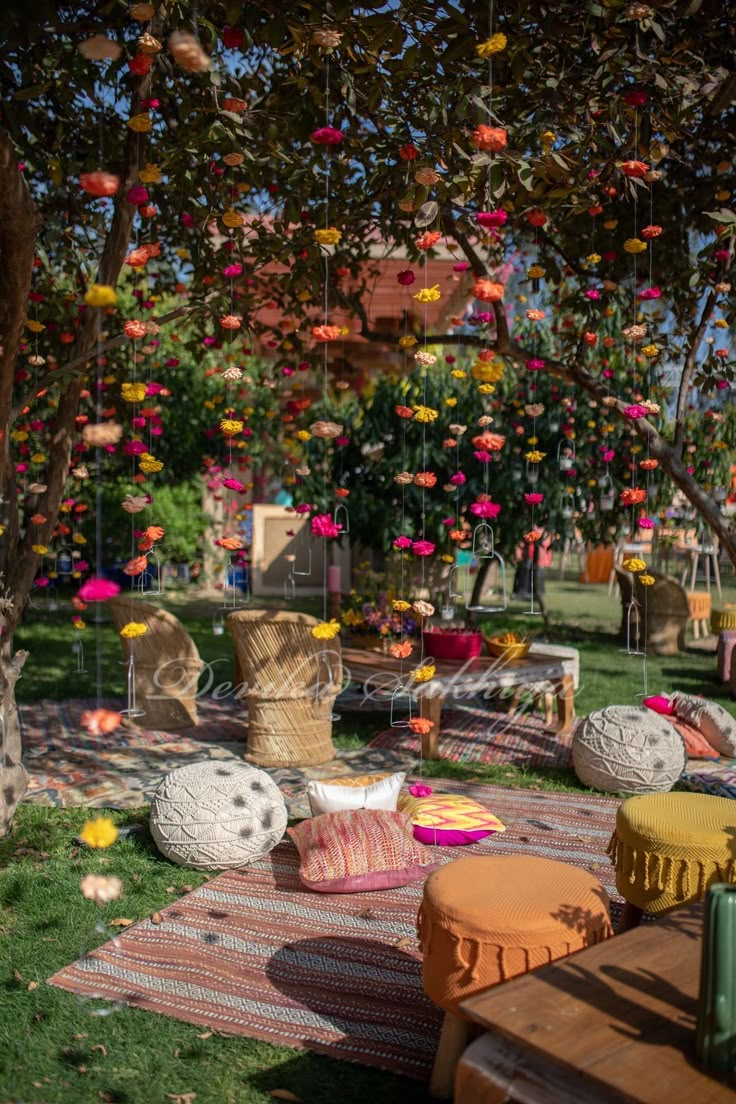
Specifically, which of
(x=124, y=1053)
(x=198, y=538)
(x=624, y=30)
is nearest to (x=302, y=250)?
(x=624, y=30)

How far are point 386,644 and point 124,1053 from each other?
14.9 ft

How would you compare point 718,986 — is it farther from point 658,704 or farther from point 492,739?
point 492,739

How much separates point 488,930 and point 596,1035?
1.87 ft

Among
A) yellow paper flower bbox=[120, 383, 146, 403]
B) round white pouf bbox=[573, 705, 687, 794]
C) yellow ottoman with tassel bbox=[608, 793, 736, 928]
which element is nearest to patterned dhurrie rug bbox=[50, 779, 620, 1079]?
yellow ottoman with tassel bbox=[608, 793, 736, 928]

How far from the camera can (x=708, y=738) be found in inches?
259

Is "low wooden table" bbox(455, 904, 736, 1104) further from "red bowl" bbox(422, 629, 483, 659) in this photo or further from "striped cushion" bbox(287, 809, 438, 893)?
"red bowl" bbox(422, 629, 483, 659)

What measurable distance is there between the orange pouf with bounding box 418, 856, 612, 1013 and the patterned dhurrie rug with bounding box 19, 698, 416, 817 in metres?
2.44

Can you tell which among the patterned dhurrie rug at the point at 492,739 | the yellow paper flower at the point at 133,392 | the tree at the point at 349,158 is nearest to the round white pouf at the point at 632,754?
the patterned dhurrie rug at the point at 492,739

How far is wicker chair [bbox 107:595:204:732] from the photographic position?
671 centimetres

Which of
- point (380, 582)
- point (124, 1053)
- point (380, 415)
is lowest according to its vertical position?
point (124, 1053)

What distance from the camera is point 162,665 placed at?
22.5 feet

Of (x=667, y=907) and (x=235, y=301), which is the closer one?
(x=667, y=907)

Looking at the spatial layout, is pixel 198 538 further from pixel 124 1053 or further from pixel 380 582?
pixel 124 1053

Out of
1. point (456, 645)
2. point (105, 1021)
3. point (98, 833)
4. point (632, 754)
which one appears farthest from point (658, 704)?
point (98, 833)
